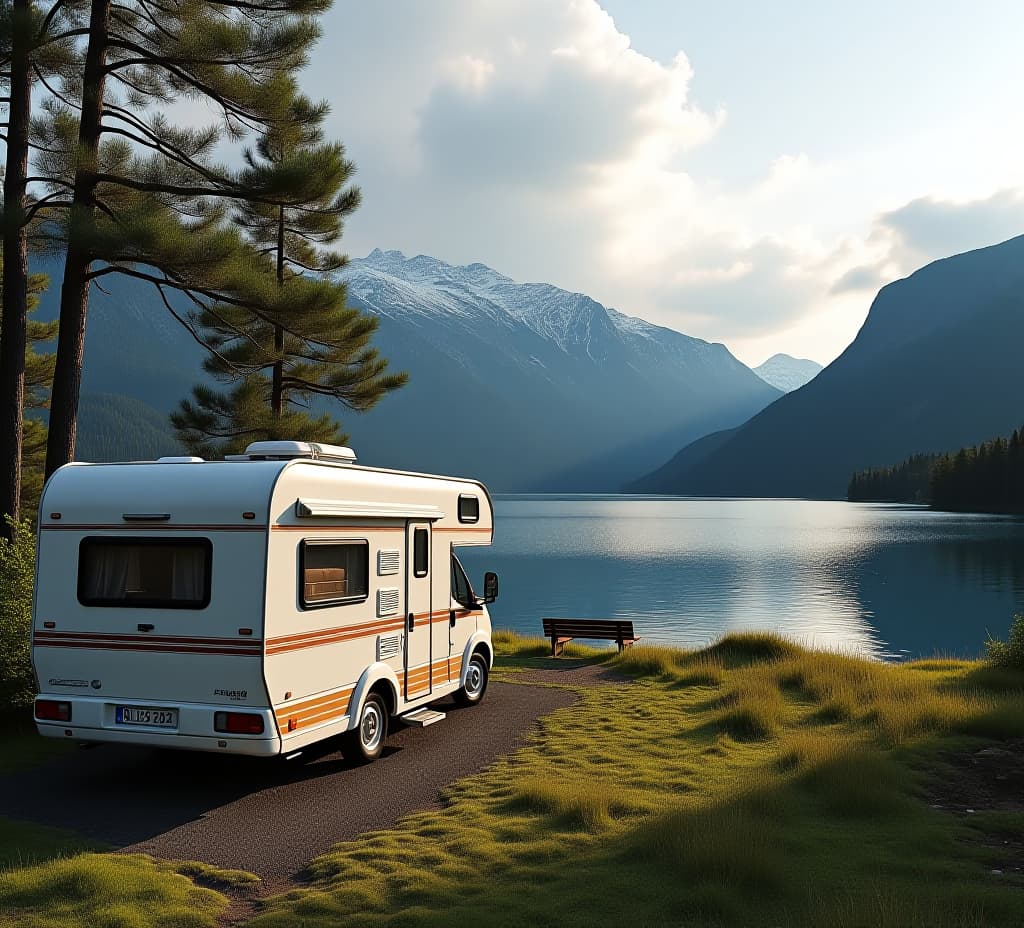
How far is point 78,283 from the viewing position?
13.9m

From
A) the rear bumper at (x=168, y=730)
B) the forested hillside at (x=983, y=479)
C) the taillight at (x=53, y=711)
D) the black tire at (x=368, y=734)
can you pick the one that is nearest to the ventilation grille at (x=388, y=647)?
the black tire at (x=368, y=734)

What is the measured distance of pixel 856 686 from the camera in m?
12.8

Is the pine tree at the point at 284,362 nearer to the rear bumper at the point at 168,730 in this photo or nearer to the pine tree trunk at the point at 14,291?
the pine tree trunk at the point at 14,291

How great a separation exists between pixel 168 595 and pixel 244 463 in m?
1.36

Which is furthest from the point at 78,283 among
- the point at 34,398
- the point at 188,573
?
the point at 34,398

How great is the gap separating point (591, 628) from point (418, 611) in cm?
939

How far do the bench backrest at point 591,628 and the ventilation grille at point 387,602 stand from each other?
31.2 ft

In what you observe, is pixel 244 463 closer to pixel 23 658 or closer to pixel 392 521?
pixel 392 521

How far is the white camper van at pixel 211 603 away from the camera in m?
7.91

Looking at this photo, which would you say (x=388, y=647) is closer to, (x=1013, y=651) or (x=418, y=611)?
(x=418, y=611)

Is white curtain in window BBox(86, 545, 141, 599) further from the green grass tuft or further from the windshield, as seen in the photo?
A: the windshield

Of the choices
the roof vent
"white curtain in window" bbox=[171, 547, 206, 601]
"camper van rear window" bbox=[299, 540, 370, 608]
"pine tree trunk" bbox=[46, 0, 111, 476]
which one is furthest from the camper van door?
"pine tree trunk" bbox=[46, 0, 111, 476]

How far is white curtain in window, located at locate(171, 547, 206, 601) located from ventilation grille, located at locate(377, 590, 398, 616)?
81.3 inches

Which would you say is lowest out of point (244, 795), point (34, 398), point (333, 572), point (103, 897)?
point (244, 795)
